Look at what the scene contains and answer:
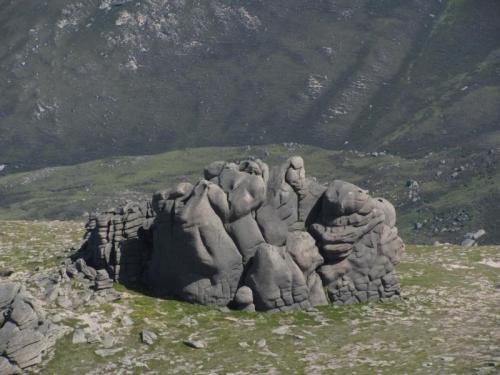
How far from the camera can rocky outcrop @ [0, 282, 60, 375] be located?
37281 mm

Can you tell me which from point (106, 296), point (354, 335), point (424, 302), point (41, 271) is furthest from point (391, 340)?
point (41, 271)

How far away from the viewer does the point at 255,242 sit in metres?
47.5

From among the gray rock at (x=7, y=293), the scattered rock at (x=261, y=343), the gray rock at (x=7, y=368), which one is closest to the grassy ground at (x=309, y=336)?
the scattered rock at (x=261, y=343)

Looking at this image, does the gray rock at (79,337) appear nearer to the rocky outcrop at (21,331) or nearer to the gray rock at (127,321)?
the rocky outcrop at (21,331)

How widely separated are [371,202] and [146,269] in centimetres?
1520

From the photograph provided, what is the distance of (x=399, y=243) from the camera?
50.9 metres

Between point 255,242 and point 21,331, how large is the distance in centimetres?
1531

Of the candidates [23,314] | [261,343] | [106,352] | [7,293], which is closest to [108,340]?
[106,352]

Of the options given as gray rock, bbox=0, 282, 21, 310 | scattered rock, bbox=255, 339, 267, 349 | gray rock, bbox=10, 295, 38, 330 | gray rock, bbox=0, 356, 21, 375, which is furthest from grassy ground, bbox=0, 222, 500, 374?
gray rock, bbox=0, 282, 21, 310

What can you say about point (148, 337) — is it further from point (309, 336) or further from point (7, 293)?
point (309, 336)

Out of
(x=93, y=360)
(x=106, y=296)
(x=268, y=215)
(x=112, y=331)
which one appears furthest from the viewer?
(x=268, y=215)

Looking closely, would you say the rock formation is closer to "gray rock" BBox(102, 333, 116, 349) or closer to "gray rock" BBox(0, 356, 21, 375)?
"gray rock" BBox(102, 333, 116, 349)

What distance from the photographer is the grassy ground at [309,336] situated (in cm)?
3628

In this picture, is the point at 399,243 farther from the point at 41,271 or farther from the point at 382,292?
the point at 41,271
